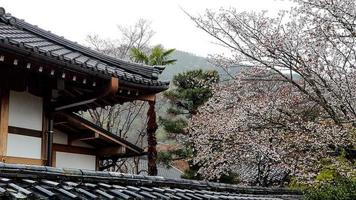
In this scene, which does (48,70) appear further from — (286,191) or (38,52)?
(286,191)

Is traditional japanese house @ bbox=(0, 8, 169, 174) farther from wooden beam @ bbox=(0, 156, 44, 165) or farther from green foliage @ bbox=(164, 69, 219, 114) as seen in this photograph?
green foliage @ bbox=(164, 69, 219, 114)

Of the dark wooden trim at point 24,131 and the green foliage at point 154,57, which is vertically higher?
the green foliage at point 154,57

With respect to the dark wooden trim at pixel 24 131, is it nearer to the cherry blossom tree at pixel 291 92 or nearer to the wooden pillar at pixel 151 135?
the wooden pillar at pixel 151 135

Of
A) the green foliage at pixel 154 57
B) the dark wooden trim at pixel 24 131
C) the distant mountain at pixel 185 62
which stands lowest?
the dark wooden trim at pixel 24 131

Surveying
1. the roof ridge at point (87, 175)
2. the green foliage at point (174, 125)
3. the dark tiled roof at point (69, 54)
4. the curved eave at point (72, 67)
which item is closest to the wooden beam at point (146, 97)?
the curved eave at point (72, 67)

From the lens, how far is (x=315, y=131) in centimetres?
1130

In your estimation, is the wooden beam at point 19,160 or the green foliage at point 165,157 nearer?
the wooden beam at point 19,160

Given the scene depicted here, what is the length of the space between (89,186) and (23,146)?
11.5 ft

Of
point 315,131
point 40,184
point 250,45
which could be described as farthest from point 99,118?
point 40,184

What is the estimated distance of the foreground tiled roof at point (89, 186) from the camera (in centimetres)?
425

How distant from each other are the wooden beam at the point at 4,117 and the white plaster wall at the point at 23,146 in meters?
0.20

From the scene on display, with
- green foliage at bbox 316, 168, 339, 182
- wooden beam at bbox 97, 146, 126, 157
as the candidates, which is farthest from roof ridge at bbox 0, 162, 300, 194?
green foliage at bbox 316, 168, 339, 182

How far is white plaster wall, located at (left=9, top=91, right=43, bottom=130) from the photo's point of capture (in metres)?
8.03

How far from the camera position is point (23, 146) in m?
8.12
